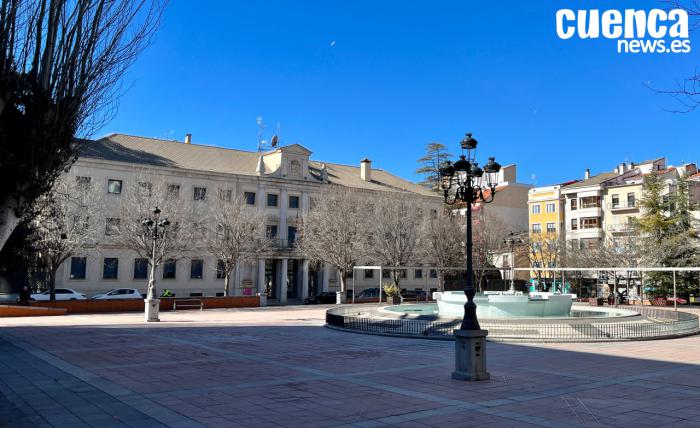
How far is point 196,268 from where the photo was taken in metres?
48.4

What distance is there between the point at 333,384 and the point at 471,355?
9.01 ft

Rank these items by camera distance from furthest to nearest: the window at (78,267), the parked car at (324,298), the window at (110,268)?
1. the parked car at (324,298)
2. the window at (110,268)
3. the window at (78,267)

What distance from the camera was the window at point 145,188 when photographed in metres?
39.4

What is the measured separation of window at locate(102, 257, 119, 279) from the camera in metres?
44.2

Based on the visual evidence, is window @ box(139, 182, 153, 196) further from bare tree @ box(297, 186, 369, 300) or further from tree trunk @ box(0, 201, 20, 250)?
tree trunk @ box(0, 201, 20, 250)

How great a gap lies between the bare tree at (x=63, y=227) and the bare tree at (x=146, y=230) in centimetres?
241

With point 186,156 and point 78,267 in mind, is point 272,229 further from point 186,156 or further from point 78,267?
point 78,267

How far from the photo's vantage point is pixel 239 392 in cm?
994

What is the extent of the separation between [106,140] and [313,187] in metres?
18.8

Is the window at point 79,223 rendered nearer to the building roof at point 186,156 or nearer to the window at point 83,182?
the window at point 83,182

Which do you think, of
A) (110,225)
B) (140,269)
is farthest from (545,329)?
(140,269)

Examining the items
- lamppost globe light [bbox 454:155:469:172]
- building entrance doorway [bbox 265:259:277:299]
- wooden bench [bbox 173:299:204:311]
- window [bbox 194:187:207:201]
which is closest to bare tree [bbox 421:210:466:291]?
building entrance doorway [bbox 265:259:277:299]

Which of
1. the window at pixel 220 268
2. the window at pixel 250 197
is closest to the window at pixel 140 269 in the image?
the window at pixel 220 268

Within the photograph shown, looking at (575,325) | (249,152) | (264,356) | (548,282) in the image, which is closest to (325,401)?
(264,356)
